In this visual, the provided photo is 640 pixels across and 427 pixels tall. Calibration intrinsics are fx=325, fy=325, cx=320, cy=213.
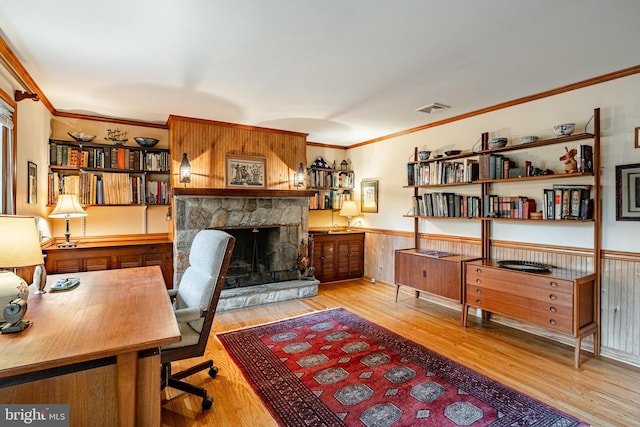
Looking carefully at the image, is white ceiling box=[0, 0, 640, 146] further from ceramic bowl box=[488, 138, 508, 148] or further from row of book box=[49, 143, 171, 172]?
row of book box=[49, 143, 171, 172]

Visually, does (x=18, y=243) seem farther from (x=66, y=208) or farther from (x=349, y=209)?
(x=349, y=209)

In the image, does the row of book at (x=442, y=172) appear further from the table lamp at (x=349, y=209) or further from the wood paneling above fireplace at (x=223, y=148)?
the wood paneling above fireplace at (x=223, y=148)

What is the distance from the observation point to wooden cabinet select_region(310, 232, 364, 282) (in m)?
5.25

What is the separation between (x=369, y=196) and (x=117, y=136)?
12.7 feet

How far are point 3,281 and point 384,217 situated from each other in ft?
15.0

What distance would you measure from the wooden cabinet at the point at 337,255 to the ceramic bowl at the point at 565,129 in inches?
126

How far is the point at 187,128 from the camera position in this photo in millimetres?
4281

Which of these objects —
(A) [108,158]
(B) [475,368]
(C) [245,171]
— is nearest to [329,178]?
(C) [245,171]

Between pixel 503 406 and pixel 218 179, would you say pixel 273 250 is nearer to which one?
pixel 218 179

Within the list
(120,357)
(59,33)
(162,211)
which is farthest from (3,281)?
(162,211)

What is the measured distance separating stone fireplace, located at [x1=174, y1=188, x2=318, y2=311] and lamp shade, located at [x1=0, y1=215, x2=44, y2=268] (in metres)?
2.37

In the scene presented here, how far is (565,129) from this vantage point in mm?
2998

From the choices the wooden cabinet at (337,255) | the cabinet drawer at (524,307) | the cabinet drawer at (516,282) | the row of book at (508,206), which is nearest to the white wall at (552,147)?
the row of book at (508,206)

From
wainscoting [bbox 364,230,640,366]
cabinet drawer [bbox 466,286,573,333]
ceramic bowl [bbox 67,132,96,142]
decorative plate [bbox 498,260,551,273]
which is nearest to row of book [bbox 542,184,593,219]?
wainscoting [bbox 364,230,640,366]
